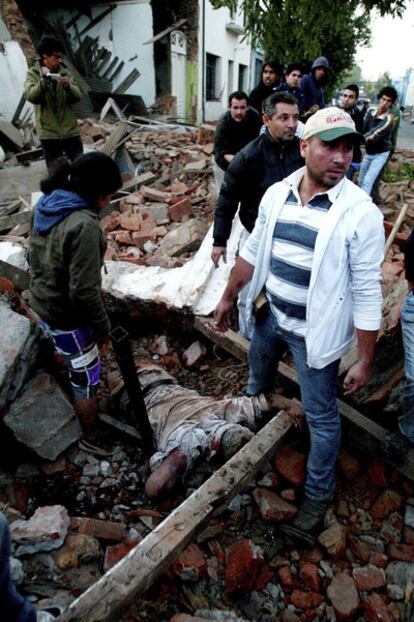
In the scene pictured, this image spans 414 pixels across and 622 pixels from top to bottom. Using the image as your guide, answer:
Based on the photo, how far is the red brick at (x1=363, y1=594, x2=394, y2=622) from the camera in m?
1.94

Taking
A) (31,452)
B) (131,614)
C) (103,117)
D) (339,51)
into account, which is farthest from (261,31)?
(339,51)

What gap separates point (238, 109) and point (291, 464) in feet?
12.5

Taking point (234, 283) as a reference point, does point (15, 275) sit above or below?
below

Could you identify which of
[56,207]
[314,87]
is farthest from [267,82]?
[56,207]

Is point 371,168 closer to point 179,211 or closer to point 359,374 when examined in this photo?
point 179,211

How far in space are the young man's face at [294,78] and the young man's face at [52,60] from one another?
10.7 ft

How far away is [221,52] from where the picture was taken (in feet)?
64.1

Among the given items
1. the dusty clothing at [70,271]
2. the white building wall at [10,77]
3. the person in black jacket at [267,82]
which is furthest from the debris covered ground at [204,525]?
the white building wall at [10,77]

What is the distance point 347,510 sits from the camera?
7.93 ft

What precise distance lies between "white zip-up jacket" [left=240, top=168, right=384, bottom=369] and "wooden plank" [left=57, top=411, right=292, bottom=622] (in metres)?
0.63

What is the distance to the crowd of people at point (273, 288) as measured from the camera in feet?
6.15

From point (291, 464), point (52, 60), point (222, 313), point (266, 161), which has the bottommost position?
point (291, 464)

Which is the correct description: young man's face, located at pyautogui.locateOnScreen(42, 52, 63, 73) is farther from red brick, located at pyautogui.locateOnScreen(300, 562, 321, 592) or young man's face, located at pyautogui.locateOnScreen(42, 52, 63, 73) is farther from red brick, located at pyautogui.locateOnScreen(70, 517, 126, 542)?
red brick, located at pyautogui.locateOnScreen(300, 562, 321, 592)

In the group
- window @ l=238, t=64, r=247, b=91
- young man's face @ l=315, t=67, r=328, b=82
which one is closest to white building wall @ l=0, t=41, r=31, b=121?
young man's face @ l=315, t=67, r=328, b=82
